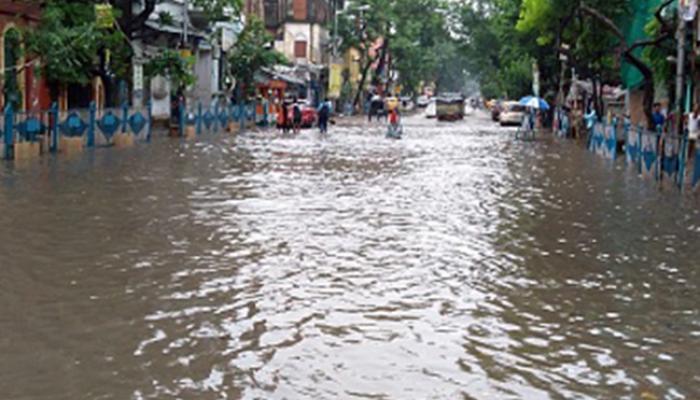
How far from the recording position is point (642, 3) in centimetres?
3866

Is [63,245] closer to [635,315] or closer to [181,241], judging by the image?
[181,241]

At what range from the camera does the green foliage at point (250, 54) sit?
5556cm

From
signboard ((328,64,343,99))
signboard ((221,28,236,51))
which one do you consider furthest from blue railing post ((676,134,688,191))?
signboard ((328,64,343,99))

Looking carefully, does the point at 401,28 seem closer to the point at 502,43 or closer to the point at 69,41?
the point at 502,43

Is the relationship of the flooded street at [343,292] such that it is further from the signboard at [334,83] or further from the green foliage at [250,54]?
the signboard at [334,83]

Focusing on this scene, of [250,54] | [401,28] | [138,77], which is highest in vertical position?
[401,28]

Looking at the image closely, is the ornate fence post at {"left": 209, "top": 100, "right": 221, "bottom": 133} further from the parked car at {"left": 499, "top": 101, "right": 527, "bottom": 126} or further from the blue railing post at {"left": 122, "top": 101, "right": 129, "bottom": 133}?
the parked car at {"left": 499, "top": 101, "right": 527, "bottom": 126}

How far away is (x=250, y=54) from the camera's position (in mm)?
55562

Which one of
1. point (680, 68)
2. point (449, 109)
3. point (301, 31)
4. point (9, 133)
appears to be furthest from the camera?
point (301, 31)

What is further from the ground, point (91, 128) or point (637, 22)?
point (637, 22)

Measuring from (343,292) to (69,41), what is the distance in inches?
916

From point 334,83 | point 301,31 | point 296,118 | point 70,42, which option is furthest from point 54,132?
point 301,31

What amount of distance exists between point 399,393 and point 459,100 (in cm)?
7524

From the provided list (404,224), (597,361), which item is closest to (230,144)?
(404,224)
